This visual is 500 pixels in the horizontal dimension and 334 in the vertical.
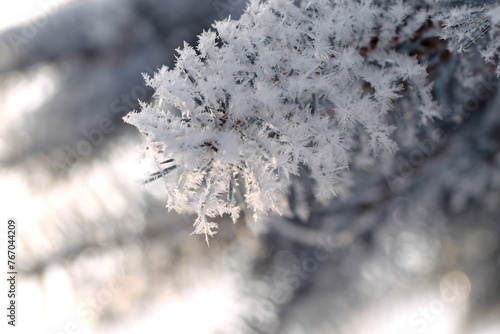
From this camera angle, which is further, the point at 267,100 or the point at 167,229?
the point at 167,229

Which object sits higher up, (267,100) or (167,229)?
(167,229)

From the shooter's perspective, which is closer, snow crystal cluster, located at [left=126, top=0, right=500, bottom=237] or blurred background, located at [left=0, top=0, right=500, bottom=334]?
snow crystal cluster, located at [left=126, top=0, right=500, bottom=237]

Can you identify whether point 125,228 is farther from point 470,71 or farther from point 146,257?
point 470,71

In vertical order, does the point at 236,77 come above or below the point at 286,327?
above

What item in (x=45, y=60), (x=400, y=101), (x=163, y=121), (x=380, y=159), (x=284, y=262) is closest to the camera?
(x=163, y=121)

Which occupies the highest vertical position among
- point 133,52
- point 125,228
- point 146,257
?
point 133,52

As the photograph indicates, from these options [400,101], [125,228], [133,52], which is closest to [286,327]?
[125,228]

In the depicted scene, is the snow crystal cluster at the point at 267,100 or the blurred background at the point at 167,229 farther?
the blurred background at the point at 167,229

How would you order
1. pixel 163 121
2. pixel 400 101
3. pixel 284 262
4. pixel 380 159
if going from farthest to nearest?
pixel 284 262
pixel 380 159
pixel 400 101
pixel 163 121
